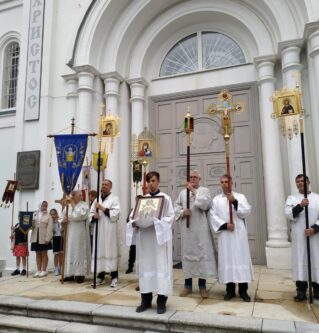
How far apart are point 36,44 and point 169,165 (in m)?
5.44

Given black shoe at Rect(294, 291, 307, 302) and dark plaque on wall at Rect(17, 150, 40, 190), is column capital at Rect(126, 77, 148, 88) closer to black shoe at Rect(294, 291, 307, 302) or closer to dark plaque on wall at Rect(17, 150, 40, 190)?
dark plaque on wall at Rect(17, 150, 40, 190)

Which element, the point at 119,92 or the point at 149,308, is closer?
the point at 149,308

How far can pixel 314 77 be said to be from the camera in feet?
24.4

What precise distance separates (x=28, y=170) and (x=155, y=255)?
235 inches

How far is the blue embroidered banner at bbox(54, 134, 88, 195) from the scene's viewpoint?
23.2 feet

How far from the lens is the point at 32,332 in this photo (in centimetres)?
448

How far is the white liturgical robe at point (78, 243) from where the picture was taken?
6688 millimetres

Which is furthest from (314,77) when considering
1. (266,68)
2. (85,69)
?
(85,69)

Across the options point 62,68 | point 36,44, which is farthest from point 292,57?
point 36,44

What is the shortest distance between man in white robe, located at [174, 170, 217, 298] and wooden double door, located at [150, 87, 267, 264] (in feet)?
10.5

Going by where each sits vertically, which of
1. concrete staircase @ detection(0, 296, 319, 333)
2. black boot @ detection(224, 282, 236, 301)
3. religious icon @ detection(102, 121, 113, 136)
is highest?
religious icon @ detection(102, 121, 113, 136)

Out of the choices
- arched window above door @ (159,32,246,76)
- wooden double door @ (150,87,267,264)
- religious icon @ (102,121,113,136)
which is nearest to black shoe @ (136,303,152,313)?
religious icon @ (102,121,113,136)

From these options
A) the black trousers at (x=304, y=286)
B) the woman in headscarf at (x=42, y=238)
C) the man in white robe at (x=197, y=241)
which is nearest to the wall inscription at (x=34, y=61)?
the woman in headscarf at (x=42, y=238)

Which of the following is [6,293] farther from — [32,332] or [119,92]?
[119,92]
